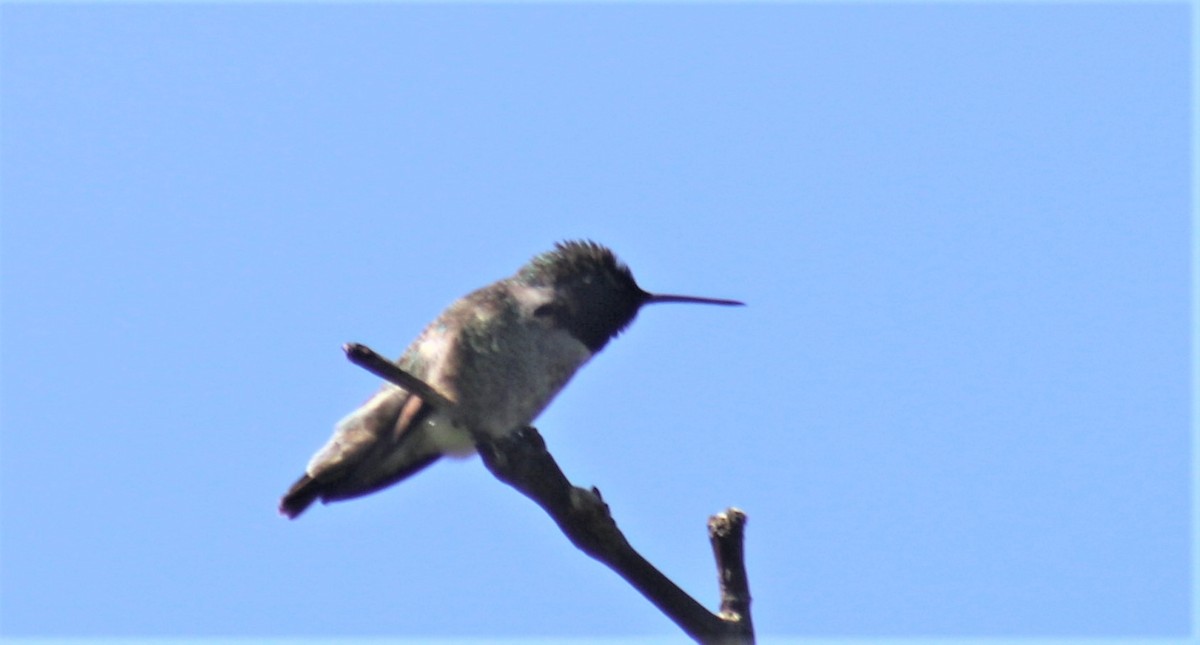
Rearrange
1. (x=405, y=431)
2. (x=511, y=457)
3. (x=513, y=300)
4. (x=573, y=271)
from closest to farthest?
(x=511, y=457), (x=405, y=431), (x=513, y=300), (x=573, y=271)

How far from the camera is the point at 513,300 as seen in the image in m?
5.41

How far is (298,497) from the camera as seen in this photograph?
496 centimetres

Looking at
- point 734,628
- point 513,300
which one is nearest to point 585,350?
point 513,300

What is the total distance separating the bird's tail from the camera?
4949 millimetres

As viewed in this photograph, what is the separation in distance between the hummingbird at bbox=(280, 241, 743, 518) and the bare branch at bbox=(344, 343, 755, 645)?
0.60 meters

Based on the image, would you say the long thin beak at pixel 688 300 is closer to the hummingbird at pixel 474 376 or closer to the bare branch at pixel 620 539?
the hummingbird at pixel 474 376

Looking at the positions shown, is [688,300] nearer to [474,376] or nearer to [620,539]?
[474,376]

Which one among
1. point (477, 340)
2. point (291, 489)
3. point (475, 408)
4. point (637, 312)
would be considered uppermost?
point (637, 312)

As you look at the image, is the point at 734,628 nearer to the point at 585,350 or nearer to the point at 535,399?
the point at 535,399

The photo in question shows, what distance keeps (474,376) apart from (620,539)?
1644 mm

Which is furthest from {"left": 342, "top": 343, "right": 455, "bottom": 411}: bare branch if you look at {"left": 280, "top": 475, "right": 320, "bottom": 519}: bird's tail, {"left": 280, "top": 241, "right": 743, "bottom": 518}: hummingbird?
{"left": 280, "top": 475, "right": 320, "bottom": 519}: bird's tail

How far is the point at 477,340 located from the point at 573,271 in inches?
32.7

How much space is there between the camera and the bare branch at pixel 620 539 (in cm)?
330

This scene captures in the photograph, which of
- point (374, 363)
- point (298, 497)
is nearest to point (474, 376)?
point (298, 497)
